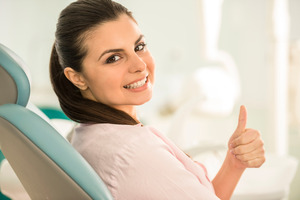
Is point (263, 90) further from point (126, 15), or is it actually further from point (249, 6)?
point (126, 15)

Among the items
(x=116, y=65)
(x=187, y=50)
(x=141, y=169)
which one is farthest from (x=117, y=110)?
(x=187, y=50)

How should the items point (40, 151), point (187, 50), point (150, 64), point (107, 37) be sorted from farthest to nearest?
point (187, 50) < point (150, 64) < point (107, 37) < point (40, 151)

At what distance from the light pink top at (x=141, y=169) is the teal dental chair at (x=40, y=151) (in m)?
0.06

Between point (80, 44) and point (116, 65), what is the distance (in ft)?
0.32

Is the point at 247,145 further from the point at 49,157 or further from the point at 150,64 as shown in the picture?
the point at 49,157

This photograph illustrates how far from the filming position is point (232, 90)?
1.86 m

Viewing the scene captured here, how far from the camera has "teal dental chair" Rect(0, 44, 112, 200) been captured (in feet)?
2.20

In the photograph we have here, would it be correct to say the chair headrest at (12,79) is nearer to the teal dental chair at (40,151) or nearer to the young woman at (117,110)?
the teal dental chair at (40,151)

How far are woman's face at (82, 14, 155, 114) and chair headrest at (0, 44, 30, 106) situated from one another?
18cm

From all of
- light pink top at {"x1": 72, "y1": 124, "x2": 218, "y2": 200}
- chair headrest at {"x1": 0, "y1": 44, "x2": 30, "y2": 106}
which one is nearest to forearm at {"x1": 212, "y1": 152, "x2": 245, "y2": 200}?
light pink top at {"x1": 72, "y1": 124, "x2": 218, "y2": 200}

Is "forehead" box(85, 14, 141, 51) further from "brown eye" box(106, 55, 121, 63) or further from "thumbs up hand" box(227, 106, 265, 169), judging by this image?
"thumbs up hand" box(227, 106, 265, 169)

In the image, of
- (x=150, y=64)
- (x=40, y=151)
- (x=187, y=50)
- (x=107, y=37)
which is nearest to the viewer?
(x=40, y=151)

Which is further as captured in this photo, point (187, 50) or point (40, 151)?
point (187, 50)

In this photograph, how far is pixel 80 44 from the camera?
0.87 m
